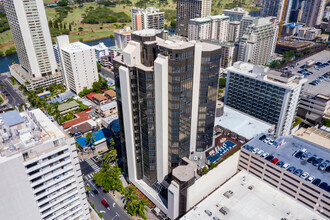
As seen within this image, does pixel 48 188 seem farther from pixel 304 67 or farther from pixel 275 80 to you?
pixel 304 67

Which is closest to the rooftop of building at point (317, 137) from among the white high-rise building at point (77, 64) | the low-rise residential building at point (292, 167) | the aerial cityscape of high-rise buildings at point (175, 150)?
the aerial cityscape of high-rise buildings at point (175, 150)

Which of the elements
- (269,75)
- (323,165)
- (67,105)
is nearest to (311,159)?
(323,165)

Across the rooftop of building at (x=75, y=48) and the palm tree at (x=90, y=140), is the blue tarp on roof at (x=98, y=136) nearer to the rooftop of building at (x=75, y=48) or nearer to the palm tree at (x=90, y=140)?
the palm tree at (x=90, y=140)

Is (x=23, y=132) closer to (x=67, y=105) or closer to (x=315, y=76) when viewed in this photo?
(x=67, y=105)

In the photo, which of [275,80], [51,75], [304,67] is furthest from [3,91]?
[304,67]

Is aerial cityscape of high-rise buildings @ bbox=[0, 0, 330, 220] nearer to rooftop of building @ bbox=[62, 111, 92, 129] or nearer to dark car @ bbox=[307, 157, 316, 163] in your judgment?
dark car @ bbox=[307, 157, 316, 163]

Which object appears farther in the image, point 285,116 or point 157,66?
point 285,116
